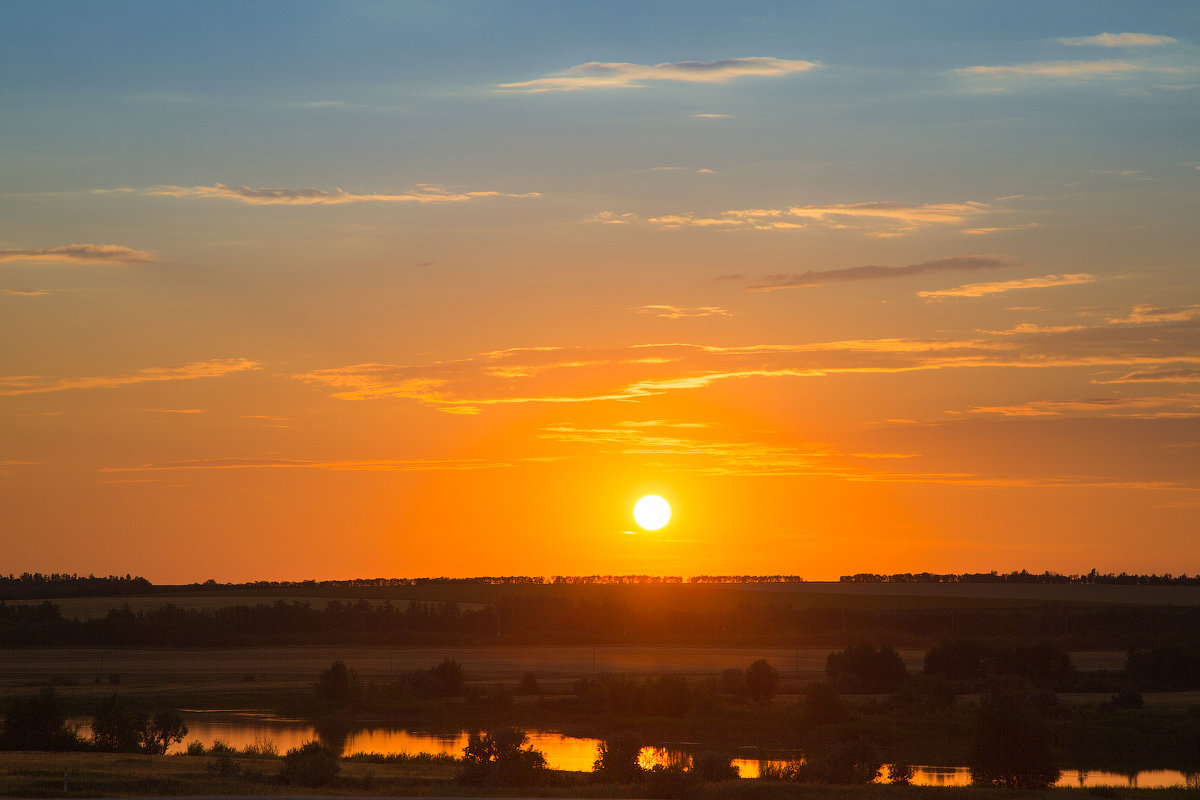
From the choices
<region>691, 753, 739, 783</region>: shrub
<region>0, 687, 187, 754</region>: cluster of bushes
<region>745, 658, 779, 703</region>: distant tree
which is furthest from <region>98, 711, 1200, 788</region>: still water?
<region>745, 658, 779, 703</region>: distant tree

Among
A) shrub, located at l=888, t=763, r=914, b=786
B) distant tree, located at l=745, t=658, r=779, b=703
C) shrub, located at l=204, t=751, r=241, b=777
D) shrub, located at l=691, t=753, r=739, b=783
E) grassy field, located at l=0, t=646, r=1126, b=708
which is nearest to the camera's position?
shrub, located at l=204, t=751, r=241, b=777

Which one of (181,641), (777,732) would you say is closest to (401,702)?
(777,732)

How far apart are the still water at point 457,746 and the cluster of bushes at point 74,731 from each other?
1.43 metres

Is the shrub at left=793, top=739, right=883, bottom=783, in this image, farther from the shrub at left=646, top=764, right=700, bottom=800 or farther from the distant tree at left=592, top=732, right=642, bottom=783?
the shrub at left=646, top=764, right=700, bottom=800

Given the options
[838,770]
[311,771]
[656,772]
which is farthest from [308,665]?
[656,772]

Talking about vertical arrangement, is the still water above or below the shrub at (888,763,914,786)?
above

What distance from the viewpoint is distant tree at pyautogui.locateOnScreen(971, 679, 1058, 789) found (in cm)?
3588

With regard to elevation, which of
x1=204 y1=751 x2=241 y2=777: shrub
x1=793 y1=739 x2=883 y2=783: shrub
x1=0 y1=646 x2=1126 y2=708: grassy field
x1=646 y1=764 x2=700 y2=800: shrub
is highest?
x1=0 y1=646 x2=1126 y2=708: grassy field

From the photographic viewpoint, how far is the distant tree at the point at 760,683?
62750 millimetres

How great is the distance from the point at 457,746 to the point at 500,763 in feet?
61.1

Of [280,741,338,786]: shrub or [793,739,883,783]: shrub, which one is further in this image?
[793,739,883,783]: shrub

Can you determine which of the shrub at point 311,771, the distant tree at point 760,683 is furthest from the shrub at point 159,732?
the distant tree at point 760,683

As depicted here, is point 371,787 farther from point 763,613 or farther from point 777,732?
point 763,613

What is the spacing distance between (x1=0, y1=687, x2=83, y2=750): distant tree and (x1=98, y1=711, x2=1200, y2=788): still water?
13.4 feet
